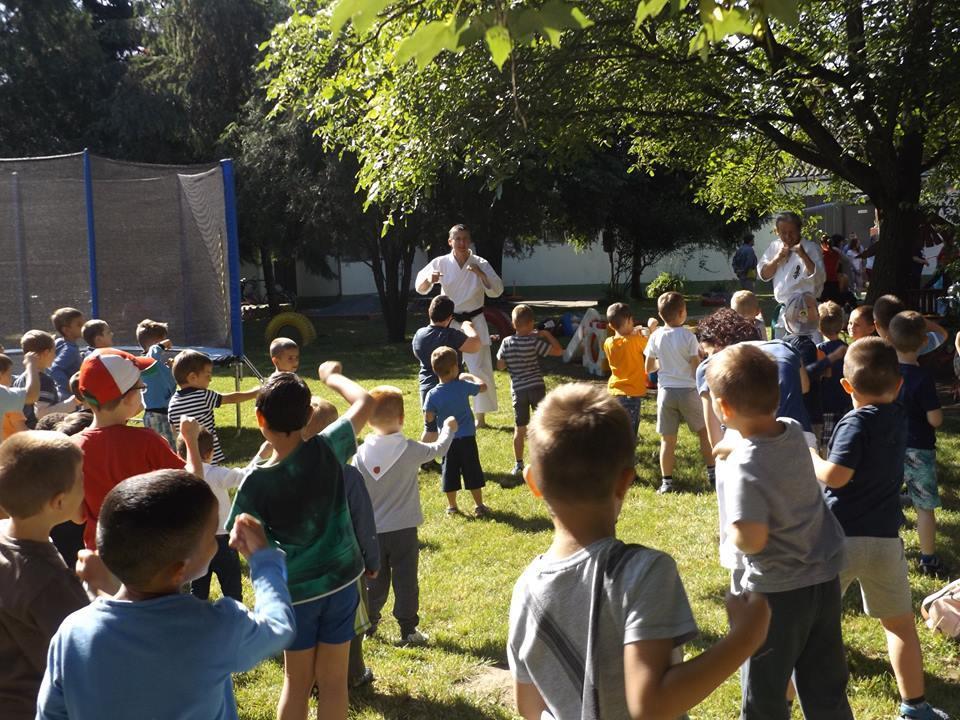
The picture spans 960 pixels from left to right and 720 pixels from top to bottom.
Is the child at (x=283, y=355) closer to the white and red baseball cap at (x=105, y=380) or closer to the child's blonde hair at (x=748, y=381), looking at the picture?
the white and red baseball cap at (x=105, y=380)

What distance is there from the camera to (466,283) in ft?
30.5

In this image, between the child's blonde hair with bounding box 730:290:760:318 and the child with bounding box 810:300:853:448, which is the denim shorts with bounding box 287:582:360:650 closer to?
the child's blonde hair with bounding box 730:290:760:318

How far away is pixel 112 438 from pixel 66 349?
4.45m

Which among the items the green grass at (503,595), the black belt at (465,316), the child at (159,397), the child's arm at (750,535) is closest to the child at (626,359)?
the green grass at (503,595)

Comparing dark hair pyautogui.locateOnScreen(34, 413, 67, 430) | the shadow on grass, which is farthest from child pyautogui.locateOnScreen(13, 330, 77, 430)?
the shadow on grass

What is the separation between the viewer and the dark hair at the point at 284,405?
130 inches

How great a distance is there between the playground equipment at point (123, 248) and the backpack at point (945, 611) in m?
7.94

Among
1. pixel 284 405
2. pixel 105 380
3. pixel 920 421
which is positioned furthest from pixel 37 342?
pixel 920 421

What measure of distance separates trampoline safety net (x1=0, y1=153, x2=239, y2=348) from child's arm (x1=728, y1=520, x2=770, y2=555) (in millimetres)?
8945

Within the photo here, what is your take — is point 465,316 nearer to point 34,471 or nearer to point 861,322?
point 861,322

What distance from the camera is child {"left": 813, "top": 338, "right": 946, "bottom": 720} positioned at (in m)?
3.69

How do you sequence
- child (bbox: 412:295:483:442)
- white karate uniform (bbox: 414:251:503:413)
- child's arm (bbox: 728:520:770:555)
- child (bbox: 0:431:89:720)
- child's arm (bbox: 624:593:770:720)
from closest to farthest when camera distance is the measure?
1. child's arm (bbox: 624:593:770:720)
2. child (bbox: 0:431:89:720)
3. child's arm (bbox: 728:520:770:555)
4. child (bbox: 412:295:483:442)
5. white karate uniform (bbox: 414:251:503:413)

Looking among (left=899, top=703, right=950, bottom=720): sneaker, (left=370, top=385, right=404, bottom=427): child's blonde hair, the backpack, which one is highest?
(left=370, top=385, right=404, bottom=427): child's blonde hair

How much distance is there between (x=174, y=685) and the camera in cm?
203
